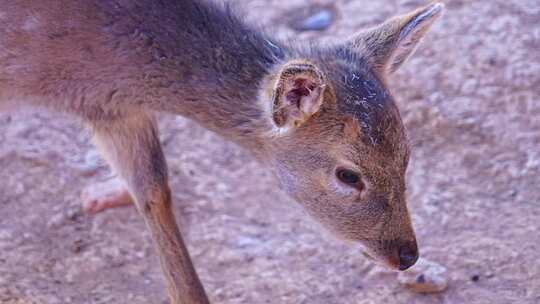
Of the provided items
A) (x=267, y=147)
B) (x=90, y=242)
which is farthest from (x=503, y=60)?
(x=90, y=242)

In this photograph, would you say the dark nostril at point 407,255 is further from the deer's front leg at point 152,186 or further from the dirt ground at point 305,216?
the deer's front leg at point 152,186

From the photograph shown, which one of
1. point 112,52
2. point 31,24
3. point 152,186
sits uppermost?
point 31,24

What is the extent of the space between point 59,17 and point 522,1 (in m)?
4.21

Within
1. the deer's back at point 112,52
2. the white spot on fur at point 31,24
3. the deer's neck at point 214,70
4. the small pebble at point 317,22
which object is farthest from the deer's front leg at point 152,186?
the small pebble at point 317,22

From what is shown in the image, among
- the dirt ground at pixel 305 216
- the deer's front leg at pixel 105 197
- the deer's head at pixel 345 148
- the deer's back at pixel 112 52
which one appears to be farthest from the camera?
the deer's front leg at pixel 105 197

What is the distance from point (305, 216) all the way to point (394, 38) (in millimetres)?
1476

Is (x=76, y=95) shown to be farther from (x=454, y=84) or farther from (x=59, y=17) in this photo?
(x=454, y=84)

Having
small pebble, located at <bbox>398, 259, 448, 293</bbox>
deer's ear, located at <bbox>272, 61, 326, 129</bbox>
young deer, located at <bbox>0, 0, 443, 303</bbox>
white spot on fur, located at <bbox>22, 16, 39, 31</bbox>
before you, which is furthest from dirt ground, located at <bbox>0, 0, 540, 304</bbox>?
deer's ear, located at <bbox>272, 61, 326, 129</bbox>

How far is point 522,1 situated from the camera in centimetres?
772

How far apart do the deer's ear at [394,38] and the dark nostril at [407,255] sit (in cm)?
97

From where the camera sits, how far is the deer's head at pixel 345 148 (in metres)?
4.63

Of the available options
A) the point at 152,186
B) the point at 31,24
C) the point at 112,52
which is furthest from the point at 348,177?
the point at 31,24

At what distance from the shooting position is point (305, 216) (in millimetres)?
6125

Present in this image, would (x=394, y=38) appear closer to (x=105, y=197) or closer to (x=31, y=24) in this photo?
(x=31, y=24)
